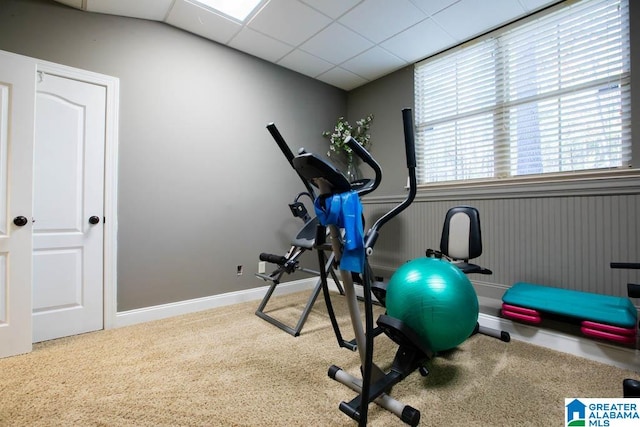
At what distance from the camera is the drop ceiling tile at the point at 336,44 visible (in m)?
2.73

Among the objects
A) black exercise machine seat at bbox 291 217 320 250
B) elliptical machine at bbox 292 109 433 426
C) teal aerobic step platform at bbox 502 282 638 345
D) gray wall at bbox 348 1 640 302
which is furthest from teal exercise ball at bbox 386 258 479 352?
gray wall at bbox 348 1 640 302

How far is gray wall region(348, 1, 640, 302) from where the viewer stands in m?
1.92

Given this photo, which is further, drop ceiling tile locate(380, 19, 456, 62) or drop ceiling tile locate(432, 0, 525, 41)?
drop ceiling tile locate(380, 19, 456, 62)

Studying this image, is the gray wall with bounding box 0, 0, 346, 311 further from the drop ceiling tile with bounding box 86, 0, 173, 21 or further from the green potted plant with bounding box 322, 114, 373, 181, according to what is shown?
the green potted plant with bounding box 322, 114, 373, 181

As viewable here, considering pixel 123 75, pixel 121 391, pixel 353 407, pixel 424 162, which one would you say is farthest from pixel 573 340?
pixel 123 75

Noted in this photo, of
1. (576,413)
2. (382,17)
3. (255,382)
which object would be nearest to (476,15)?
(382,17)

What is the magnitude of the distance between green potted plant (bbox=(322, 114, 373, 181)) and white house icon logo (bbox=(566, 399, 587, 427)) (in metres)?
3.02

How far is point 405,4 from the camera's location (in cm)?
234

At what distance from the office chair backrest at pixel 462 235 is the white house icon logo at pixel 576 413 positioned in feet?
3.46

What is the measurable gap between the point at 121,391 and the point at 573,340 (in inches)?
111

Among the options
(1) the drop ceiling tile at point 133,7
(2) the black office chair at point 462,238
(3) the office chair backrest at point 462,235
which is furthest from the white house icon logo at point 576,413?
(1) the drop ceiling tile at point 133,7

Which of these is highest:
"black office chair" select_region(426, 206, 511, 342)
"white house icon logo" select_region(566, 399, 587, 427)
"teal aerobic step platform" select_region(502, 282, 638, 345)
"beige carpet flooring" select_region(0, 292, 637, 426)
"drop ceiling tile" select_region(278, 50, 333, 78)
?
"drop ceiling tile" select_region(278, 50, 333, 78)

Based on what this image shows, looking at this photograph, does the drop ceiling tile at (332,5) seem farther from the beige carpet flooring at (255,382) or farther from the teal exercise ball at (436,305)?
the beige carpet flooring at (255,382)

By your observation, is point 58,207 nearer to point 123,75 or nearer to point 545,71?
point 123,75
